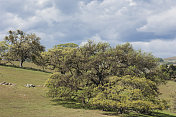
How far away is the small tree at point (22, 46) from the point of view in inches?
3171

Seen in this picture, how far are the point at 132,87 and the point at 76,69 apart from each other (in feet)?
38.8

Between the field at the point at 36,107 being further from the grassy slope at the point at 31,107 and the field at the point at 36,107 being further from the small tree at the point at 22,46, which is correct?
the small tree at the point at 22,46

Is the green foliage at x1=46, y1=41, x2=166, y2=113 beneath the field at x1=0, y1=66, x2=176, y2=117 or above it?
above

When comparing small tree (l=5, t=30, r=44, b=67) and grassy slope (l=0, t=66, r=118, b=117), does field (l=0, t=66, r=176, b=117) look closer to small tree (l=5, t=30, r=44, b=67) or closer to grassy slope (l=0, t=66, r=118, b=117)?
grassy slope (l=0, t=66, r=118, b=117)

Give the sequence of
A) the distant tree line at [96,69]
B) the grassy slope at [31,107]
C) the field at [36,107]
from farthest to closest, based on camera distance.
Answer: the distant tree line at [96,69] < the field at [36,107] < the grassy slope at [31,107]

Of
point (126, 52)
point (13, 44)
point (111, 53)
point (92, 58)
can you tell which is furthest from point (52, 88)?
point (13, 44)

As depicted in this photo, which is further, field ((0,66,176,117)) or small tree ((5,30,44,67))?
small tree ((5,30,44,67))

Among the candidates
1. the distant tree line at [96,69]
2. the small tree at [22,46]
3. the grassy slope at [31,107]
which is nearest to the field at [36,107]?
the grassy slope at [31,107]

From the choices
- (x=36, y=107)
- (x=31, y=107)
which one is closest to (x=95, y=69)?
(x=36, y=107)

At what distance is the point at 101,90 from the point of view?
91.7 ft

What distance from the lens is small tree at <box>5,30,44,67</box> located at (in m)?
80.6

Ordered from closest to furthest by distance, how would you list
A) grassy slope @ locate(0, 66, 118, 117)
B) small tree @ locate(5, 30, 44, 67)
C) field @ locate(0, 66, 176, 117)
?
1. grassy slope @ locate(0, 66, 118, 117)
2. field @ locate(0, 66, 176, 117)
3. small tree @ locate(5, 30, 44, 67)

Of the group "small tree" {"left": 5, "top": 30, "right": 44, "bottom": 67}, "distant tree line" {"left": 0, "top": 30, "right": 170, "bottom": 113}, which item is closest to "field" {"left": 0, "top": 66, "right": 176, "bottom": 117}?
"distant tree line" {"left": 0, "top": 30, "right": 170, "bottom": 113}

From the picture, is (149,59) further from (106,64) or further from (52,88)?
(52,88)
